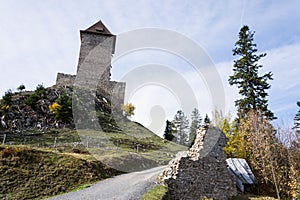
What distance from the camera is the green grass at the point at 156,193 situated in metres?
8.73

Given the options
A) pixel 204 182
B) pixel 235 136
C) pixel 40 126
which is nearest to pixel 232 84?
pixel 235 136

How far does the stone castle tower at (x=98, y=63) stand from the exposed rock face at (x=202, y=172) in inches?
1242

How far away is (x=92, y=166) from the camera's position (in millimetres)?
13805

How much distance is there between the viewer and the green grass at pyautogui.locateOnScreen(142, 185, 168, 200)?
344 inches

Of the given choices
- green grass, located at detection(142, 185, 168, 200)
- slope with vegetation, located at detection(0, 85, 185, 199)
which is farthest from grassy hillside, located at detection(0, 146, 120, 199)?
green grass, located at detection(142, 185, 168, 200)

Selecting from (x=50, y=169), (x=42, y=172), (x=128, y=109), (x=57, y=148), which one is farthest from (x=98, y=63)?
(x=42, y=172)

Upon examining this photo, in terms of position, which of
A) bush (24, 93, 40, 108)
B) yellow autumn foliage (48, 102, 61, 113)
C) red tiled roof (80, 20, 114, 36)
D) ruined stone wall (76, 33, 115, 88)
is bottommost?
yellow autumn foliage (48, 102, 61, 113)

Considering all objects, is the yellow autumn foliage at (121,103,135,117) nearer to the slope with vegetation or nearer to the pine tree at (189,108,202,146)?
the slope with vegetation

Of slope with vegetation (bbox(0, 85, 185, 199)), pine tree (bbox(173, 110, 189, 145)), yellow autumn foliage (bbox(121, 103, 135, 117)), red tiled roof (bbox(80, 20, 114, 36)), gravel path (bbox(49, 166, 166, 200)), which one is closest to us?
gravel path (bbox(49, 166, 166, 200))

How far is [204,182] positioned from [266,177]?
5665 millimetres

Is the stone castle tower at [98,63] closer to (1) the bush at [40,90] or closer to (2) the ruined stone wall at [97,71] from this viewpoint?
(2) the ruined stone wall at [97,71]

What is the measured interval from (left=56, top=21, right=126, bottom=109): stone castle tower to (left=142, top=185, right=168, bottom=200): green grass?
3340cm

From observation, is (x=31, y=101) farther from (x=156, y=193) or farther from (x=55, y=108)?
(x=156, y=193)

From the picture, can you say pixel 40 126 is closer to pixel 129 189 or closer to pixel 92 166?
pixel 92 166
